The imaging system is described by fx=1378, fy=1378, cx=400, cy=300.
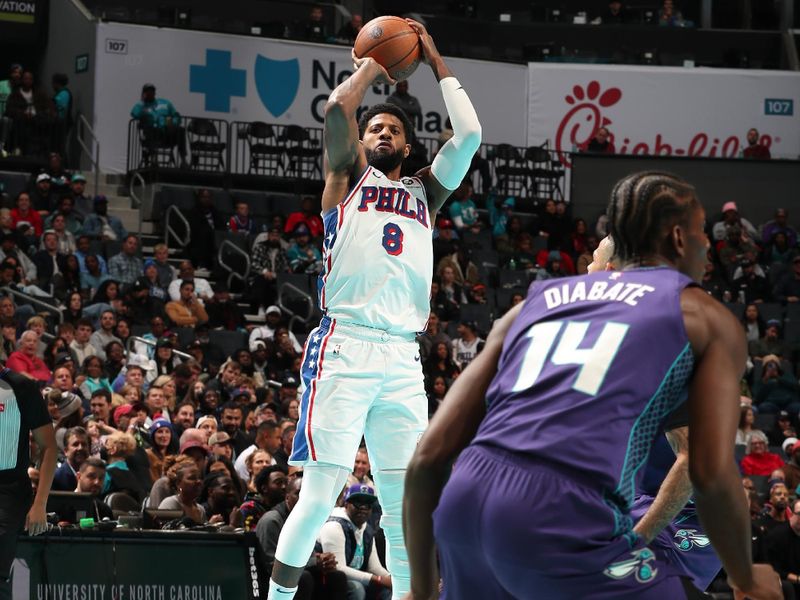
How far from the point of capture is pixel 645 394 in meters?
3.05

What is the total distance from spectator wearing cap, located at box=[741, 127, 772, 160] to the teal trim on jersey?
75.8 feet

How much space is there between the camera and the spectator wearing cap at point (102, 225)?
19.1 meters

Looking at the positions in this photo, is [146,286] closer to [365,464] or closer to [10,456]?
[365,464]

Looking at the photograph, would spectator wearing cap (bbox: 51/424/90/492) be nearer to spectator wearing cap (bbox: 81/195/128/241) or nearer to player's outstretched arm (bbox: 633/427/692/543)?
player's outstretched arm (bbox: 633/427/692/543)

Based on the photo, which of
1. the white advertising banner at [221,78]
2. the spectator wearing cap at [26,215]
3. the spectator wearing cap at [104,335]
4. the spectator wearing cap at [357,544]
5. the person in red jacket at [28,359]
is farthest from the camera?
the white advertising banner at [221,78]

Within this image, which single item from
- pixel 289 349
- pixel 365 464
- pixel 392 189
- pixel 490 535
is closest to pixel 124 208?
pixel 289 349

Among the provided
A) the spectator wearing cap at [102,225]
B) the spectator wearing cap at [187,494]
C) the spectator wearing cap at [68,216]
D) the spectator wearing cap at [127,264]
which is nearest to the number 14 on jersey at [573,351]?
the spectator wearing cap at [187,494]

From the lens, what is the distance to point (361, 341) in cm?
601

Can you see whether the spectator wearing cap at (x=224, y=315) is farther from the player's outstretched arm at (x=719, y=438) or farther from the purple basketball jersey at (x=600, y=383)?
the player's outstretched arm at (x=719, y=438)

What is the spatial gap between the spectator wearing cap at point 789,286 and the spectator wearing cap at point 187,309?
940cm

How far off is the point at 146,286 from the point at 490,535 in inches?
589

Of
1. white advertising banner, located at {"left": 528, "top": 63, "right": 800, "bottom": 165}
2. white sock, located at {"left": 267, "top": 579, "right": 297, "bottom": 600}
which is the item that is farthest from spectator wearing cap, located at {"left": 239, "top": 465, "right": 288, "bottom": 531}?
white advertising banner, located at {"left": 528, "top": 63, "right": 800, "bottom": 165}

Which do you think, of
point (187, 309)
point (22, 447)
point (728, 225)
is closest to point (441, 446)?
point (22, 447)

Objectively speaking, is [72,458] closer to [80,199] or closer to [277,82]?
[80,199]
